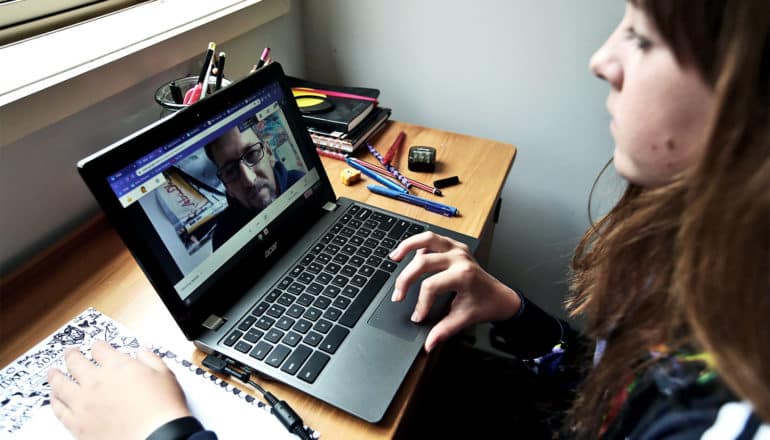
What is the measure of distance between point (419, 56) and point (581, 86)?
387mm

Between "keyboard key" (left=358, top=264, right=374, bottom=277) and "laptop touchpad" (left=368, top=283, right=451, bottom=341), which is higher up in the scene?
"keyboard key" (left=358, top=264, right=374, bottom=277)

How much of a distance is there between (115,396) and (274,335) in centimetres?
17

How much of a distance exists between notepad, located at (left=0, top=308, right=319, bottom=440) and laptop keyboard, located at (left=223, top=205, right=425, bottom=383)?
0.05 metres

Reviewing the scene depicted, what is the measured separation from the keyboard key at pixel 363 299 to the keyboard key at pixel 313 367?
54 mm

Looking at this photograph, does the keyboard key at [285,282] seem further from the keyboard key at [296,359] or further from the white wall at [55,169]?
the white wall at [55,169]

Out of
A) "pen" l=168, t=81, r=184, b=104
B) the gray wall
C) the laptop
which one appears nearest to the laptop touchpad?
the laptop

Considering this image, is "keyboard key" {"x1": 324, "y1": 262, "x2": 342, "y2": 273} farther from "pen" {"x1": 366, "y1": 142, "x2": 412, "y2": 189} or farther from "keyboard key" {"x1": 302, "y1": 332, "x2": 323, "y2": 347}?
"pen" {"x1": 366, "y1": 142, "x2": 412, "y2": 189}

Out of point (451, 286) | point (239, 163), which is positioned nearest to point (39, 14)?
point (239, 163)

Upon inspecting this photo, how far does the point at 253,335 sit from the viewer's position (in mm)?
537

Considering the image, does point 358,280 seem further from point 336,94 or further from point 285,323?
point 336,94

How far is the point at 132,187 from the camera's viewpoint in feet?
1.59

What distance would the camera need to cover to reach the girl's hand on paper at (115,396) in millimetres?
435

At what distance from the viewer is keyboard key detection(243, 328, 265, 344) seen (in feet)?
1.75

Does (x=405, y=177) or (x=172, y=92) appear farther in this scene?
(x=405, y=177)
